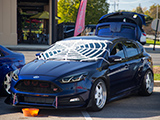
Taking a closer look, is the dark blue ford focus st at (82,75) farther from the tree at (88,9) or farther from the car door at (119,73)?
the tree at (88,9)

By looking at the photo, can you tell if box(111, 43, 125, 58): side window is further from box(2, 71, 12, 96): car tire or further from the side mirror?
box(2, 71, 12, 96): car tire

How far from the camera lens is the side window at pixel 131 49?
819 cm

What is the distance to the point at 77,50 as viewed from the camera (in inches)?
298

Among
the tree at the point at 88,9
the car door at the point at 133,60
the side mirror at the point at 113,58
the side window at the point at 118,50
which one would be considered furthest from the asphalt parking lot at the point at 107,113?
the tree at the point at 88,9

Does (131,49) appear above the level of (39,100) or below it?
above

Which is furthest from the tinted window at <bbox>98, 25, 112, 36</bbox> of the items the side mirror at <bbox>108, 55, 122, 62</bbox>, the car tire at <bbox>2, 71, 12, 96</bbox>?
the side mirror at <bbox>108, 55, 122, 62</bbox>

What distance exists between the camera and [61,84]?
6293 mm

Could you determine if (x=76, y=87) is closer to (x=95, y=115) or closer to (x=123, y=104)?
(x=95, y=115)

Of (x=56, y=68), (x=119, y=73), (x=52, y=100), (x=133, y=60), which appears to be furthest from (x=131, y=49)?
(x=52, y=100)

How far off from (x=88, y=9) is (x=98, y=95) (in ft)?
188

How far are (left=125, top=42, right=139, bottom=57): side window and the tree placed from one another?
5431cm

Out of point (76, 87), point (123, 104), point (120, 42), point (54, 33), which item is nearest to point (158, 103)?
point (123, 104)

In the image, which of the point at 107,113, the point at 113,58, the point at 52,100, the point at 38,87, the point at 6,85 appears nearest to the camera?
the point at 52,100

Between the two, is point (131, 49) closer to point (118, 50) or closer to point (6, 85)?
point (118, 50)
